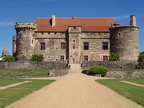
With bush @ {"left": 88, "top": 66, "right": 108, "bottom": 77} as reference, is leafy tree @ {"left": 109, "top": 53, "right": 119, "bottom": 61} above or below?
above

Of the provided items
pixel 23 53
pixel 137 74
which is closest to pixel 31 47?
pixel 23 53

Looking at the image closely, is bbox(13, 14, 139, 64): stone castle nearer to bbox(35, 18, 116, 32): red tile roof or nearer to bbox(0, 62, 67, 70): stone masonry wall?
bbox(35, 18, 116, 32): red tile roof

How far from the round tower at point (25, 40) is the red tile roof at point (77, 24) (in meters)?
2.11

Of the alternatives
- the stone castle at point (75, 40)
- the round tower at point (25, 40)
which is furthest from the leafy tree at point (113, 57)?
the round tower at point (25, 40)

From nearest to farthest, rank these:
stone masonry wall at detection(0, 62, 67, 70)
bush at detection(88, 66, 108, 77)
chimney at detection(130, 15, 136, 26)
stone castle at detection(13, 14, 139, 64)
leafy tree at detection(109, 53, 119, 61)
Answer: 1. bush at detection(88, 66, 108, 77)
2. stone masonry wall at detection(0, 62, 67, 70)
3. leafy tree at detection(109, 53, 119, 61)
4. stone castle at detection(13, 14, 139, 64)
5. chimney at detection(130, 15, 136, 26)

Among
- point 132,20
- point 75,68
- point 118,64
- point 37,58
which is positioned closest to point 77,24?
point 132,20

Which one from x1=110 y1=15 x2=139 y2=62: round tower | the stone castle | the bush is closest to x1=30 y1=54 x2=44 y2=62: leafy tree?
the stone castle

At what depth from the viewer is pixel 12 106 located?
12.3 meters

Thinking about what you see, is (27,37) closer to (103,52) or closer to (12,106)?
(103,52)

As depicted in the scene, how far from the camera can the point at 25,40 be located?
2152 inches

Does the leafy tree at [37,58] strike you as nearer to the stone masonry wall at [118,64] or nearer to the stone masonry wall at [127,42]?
the stone masonry wall at [118,64]

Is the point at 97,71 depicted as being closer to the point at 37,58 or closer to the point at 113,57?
the point at 113,57

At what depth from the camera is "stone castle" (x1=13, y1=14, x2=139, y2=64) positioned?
54344 millimetres

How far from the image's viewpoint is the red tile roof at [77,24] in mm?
56625
